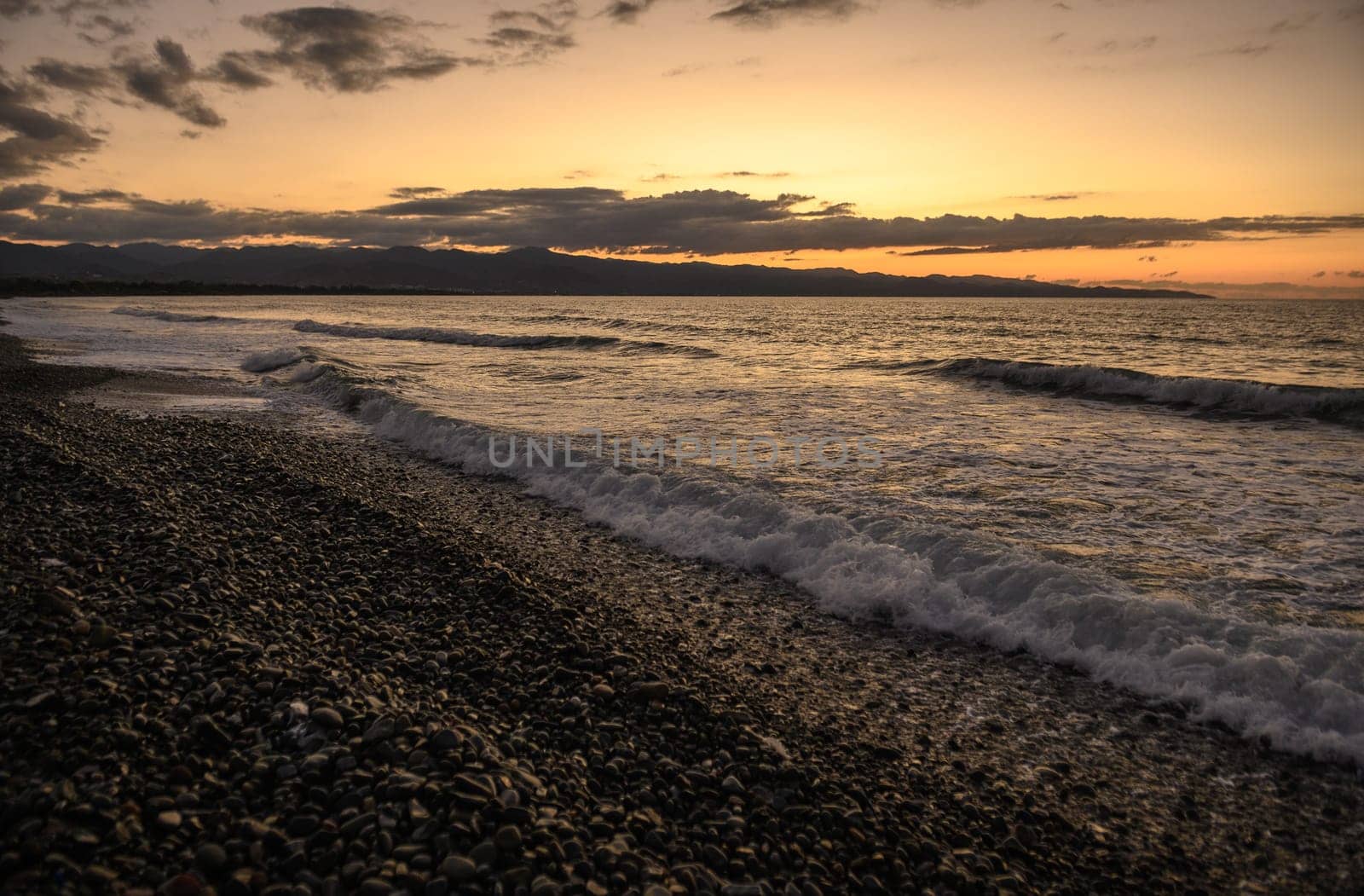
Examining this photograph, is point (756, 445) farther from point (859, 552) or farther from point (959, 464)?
point (859, 552)

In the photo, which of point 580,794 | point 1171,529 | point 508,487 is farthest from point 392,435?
point 1171,529

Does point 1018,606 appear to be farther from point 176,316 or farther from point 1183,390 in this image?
point 176,316

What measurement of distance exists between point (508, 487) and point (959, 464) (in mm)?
8152

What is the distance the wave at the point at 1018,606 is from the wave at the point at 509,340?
26.2 meters

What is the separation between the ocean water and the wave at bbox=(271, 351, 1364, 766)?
3 centimetres

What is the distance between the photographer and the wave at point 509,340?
3881 centimetres

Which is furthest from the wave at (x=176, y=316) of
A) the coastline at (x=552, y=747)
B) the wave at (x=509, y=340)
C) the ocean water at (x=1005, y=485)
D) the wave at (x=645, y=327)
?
the coastline at (x=552, y=747)

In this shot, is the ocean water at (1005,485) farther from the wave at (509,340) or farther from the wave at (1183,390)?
the wave at (509,340)

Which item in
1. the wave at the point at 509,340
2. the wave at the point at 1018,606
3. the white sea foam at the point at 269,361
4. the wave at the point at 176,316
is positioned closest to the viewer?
the wave at the point at 1018,606

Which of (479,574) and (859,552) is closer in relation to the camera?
(479,574)

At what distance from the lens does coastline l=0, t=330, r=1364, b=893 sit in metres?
3.55

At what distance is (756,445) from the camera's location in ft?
47.1

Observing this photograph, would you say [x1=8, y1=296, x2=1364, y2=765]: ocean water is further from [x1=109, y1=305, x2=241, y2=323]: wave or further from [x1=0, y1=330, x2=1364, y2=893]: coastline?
[x1=109, y1=305, x2=241, y2=323]: wave

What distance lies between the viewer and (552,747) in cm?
460
